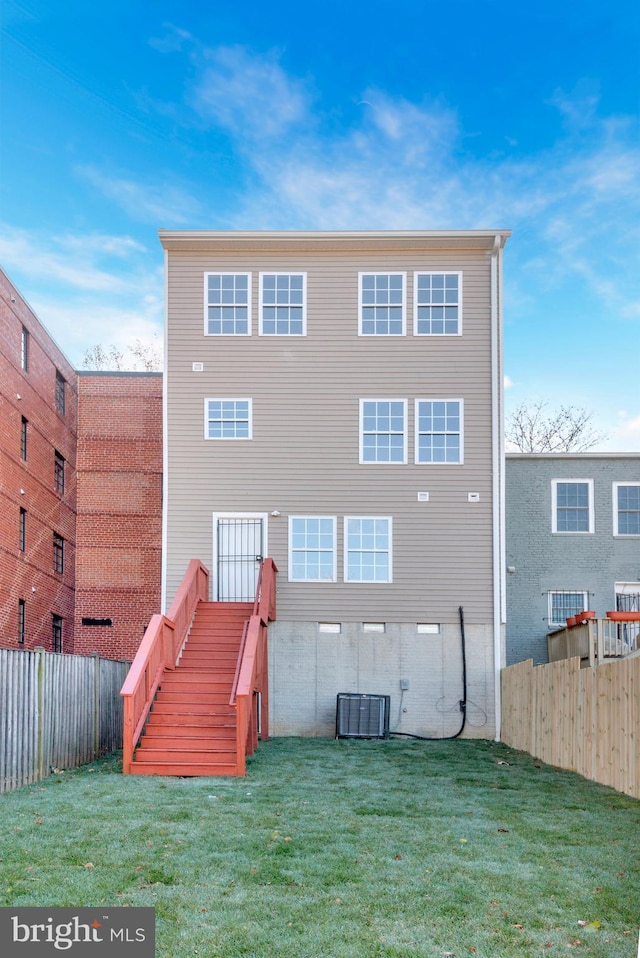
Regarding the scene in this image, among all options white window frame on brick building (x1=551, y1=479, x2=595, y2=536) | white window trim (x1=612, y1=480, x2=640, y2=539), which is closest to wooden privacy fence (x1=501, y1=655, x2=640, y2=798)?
white window frame on brick building (x1=551, y1=479, x2=595, y2=536)

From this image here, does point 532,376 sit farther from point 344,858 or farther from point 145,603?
point 344,858

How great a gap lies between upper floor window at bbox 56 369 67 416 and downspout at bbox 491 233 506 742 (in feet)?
41.1

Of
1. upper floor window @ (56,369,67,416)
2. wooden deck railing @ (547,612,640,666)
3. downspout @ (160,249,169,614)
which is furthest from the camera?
upper floor window @ (56,369,67,416)

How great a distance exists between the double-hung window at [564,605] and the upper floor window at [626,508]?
5.57 ft

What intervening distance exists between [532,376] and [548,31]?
54.5 ft

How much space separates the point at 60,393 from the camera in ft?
80.4

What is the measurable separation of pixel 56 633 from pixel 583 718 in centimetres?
1660

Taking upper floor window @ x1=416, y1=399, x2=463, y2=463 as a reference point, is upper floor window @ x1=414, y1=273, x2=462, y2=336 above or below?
above

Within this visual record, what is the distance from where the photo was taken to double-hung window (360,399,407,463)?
17.2 m

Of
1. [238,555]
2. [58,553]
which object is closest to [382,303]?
[238,555]

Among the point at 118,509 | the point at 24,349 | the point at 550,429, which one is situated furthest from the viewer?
the point at 550,429

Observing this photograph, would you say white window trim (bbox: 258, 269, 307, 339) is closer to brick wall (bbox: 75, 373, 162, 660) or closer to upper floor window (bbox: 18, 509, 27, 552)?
brick wall (bbox: 75, 373, 162, 660)

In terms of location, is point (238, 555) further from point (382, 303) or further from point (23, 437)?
point (23, 437)

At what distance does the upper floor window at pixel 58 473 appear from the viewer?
2389 cm
